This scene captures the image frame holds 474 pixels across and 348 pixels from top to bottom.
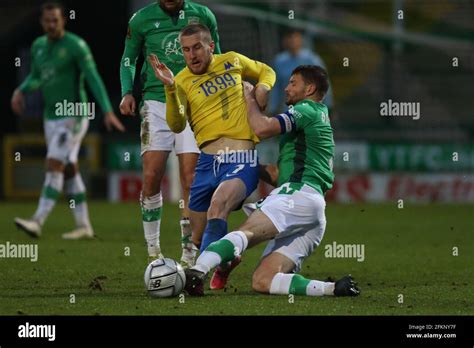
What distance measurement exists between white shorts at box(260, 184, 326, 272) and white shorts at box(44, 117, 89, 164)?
5217 millimetres

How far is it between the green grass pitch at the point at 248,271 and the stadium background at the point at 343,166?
0.06 feet

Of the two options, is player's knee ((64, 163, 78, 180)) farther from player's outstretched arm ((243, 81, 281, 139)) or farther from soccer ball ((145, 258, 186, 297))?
soccer ball ((145, 258, 186, 297))

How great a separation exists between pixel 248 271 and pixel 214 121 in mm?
1718

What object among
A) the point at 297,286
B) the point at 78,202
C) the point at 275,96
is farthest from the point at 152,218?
the point at 275,96

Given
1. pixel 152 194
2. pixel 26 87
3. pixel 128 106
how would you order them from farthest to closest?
pixel 26 87, pixel 152 194, pixel 128 106

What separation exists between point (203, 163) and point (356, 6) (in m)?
16.8

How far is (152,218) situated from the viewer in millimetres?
9516

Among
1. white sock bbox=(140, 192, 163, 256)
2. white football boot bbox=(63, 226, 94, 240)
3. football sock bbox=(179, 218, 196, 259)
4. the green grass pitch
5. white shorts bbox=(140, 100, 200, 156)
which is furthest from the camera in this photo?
white football boot bbox=(63, 226, 94, 240)

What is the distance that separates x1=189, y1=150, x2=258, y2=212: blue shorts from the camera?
26.6 ft

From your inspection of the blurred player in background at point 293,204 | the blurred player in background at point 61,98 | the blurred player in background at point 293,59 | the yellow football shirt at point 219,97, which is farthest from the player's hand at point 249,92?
the blurred player in background at point 293,59

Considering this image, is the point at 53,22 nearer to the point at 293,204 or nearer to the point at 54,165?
the point at 54,165

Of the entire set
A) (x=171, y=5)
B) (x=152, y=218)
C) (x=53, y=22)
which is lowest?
(x=152, y=218)

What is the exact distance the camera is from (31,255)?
419 inches

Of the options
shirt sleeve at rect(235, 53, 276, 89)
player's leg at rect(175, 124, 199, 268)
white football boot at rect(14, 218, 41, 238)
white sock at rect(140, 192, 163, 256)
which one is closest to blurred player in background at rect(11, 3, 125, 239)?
white football boot at rect(14, 218, 41, 238)
